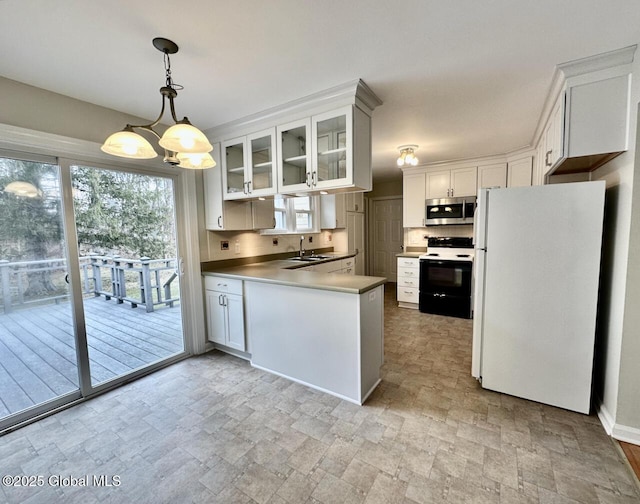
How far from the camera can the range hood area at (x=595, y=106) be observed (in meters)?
1.79

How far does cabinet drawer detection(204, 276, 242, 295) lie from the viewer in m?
2.89

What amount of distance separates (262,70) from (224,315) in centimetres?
233

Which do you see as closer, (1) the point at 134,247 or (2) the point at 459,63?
(2) the point at 459,63

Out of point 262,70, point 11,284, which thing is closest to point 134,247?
point 11,284

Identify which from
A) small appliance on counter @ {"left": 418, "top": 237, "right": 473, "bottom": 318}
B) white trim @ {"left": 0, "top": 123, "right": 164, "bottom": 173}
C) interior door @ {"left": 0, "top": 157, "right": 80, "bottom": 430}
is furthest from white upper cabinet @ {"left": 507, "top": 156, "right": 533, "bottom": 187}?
interior door @ {"left": 0, "top": 157, "right": 80, "bottom": 430}

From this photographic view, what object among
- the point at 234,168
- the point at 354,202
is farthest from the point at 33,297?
the point at 354,202

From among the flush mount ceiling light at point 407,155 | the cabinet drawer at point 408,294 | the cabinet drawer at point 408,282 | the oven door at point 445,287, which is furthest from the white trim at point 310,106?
the cabinet drawer at point 408,294

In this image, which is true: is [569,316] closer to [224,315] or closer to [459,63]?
[459,63]

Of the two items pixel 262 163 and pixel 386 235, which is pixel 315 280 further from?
pixel 386 235

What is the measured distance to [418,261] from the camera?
15.3 feet

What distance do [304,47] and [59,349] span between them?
299cm

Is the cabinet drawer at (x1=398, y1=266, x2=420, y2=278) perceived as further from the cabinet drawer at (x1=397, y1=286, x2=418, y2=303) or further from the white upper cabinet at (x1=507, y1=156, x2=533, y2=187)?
the white upper cabinet at (x1=507, y1=156, x2=533, y2=187)

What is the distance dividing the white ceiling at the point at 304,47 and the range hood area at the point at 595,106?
117 millimetres

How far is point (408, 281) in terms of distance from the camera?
4.79 metres
